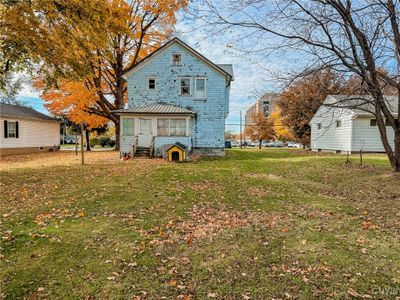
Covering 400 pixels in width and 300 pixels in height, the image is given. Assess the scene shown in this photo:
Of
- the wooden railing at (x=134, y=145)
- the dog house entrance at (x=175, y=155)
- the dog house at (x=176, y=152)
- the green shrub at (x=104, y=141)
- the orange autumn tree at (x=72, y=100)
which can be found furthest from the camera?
the green shrub at (x=104, y=141)

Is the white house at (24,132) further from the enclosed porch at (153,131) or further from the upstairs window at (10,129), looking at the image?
the enclosed porch at (153,131)

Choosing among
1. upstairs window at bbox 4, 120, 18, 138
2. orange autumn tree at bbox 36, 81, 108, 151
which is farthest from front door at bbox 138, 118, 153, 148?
upstairs window at bbox 4, 120, 18, 138

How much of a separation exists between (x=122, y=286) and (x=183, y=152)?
44.5 ft

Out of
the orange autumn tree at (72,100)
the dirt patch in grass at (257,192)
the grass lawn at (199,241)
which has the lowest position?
the grass lawn at (199,241)

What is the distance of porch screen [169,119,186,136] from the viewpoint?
18.8 metres

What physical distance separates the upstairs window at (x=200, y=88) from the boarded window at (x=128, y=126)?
498 centimetres

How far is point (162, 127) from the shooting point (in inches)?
741

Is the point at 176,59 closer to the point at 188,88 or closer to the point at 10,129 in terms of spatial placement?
the point at 188,88

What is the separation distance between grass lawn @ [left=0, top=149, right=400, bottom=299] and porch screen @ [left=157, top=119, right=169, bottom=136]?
390 inches

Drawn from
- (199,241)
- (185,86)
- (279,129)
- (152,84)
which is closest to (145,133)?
(152,84)

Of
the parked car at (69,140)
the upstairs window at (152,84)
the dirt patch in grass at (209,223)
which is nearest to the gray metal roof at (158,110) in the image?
the upstairs window at (152,84)

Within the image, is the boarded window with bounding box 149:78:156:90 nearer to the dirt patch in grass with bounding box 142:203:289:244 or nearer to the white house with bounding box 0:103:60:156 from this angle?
the white house with bounding box 0:103:60:156

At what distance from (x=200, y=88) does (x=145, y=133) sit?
16.7 feet

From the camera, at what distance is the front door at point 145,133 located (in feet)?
61.5
